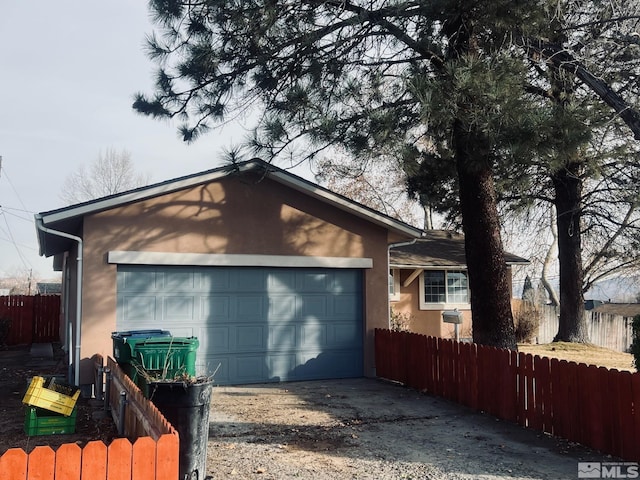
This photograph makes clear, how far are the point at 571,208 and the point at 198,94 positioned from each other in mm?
12364

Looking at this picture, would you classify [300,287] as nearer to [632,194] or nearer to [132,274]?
[132,274]

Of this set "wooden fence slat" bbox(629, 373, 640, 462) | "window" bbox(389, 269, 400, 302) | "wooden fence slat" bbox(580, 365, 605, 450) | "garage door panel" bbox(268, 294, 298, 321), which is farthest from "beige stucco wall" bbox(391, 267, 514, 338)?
"wooden fence slat" bbox(629, 373, 640, 462)

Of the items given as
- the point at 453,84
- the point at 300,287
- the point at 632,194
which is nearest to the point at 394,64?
the point at 453,84

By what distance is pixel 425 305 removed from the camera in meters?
18.8

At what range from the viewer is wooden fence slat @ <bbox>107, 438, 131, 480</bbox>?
14.0 ft

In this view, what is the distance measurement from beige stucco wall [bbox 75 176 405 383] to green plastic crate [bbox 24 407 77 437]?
2726mm

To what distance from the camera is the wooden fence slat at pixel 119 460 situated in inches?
168

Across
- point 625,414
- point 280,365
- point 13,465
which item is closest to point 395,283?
point 280,365

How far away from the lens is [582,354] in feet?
54.3

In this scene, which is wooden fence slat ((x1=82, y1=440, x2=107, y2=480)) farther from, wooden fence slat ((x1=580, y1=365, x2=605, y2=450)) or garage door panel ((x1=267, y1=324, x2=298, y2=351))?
garage door panel ((x1=267, y1=324, x2=298, y2=351))

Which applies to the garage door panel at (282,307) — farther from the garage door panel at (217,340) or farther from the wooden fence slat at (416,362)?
the wooden fence slat at (416,362)

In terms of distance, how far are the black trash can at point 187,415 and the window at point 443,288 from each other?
535 inches

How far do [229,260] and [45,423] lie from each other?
190 inches

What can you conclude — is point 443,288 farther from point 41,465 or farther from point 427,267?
point 41,465
